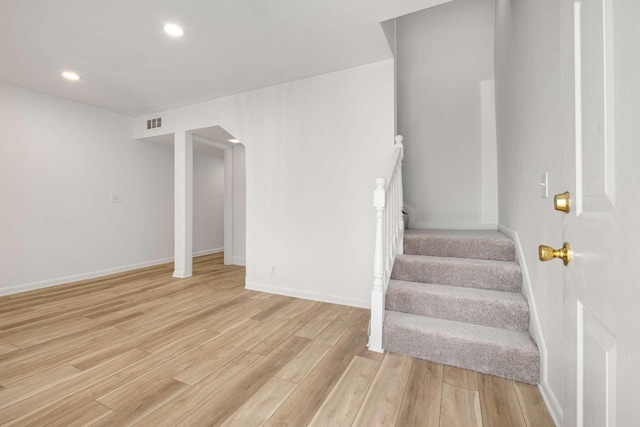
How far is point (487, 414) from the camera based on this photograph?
1.37 m

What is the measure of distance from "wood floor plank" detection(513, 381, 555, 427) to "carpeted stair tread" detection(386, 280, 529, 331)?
379 millimetres

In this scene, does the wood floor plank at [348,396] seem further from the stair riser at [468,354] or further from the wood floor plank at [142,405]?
the wood floor plank at [142,405]

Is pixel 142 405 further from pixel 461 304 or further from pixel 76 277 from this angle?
pixel 76 277

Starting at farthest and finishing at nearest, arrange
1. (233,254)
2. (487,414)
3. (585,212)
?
(233,254), (487,414), (585,212)

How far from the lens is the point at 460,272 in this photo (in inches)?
87.5

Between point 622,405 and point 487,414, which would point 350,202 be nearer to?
point 487,414

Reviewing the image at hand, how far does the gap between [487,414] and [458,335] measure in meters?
0.47

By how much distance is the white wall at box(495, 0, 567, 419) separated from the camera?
1.34m

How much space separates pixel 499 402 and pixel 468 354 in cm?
30

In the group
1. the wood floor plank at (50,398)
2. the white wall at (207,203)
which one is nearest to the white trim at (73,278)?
the white wall at (207,203)

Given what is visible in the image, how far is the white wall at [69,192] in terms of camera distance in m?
3.40

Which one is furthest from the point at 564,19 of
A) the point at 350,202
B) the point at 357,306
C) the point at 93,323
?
the point at 93,323

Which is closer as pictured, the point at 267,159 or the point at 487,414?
the point at 487,414

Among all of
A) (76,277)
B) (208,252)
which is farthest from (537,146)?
(208,252)
